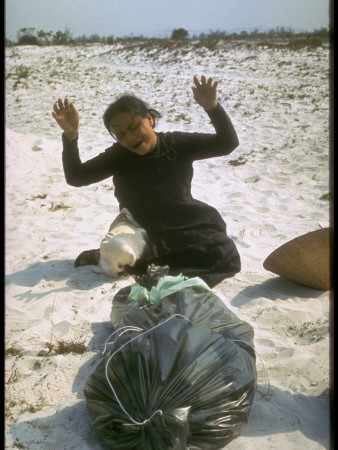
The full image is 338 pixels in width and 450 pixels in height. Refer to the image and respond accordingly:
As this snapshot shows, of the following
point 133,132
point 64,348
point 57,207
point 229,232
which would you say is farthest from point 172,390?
point 57,207

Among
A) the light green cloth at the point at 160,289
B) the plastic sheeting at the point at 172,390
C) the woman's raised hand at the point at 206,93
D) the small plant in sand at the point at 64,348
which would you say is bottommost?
the small plant in sand at the point at 64,348

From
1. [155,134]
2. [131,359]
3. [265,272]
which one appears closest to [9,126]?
[155,134]

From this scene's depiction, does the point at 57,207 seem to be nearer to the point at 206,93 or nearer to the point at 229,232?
the point at 229,232

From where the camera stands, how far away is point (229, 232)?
14.8 feet

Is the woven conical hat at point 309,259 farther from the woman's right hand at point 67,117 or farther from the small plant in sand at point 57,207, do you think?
the small plant in sand at point 57,207

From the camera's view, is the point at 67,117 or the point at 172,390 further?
the point at 67,117

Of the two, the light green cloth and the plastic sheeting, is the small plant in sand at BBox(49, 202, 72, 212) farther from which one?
the plastic sheeting

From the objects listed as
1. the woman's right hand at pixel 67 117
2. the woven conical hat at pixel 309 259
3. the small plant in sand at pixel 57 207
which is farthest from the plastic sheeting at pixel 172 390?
the small plant in sand at pixel 57 207

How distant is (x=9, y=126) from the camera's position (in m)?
8.55

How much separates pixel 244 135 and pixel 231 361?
6.41 meters

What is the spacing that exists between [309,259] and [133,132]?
4.60 feet

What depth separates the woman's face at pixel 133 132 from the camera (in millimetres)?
3369

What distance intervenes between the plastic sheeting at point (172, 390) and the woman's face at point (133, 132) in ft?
5.21

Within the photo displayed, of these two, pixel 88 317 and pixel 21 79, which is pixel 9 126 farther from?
pixel 88 317
